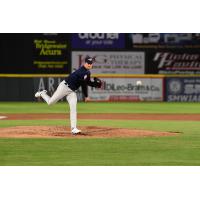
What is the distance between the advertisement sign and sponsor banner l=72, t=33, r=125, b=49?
0.59 metres

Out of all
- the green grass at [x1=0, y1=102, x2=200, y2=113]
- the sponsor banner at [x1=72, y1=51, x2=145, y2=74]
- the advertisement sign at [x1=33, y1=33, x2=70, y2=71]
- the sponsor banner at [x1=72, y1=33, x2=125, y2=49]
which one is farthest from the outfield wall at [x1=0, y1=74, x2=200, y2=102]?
the advertisement sign at [x1=33, y1=33, x2=70, y2=71]

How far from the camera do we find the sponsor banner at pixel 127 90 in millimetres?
31219

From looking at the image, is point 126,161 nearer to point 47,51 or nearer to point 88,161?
point 88,161

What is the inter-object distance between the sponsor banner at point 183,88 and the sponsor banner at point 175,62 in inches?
20.4

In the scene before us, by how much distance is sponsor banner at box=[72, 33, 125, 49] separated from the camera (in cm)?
3103

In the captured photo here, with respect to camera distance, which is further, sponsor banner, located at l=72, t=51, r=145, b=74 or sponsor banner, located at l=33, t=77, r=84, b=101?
sponsor banner, located at l=72, t=51, r=145, b=74

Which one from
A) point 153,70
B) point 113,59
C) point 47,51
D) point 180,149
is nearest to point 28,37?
point 47,51

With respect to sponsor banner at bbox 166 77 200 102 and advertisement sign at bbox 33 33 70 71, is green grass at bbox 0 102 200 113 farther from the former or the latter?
advertisement sign at bbox 33 33 70 71

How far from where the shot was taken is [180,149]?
1116 cm

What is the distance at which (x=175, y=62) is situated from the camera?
31.7m

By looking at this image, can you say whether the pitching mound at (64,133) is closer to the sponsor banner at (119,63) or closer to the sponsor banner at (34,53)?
the sponsor banner at (34,53)

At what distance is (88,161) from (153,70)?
73.9 feet

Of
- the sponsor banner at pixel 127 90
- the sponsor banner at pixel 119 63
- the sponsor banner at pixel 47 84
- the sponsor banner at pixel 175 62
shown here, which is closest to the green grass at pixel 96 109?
the sponsor banner at pixel 47 84

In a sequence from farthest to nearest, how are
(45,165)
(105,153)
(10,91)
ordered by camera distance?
(10,91), (105,153), (45,165)
